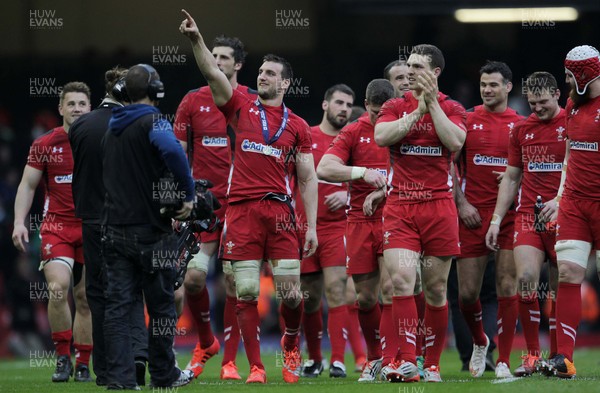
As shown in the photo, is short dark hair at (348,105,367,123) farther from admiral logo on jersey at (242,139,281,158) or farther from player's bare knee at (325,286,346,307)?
admiral logo on jersey at (242,139,281,158)

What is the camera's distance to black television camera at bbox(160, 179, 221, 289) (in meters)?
8.46

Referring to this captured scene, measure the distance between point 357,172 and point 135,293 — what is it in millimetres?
2492

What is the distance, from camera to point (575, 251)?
930cm

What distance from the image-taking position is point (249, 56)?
19.1 meters

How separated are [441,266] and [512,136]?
183 cm

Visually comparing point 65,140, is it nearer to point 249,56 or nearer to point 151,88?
point 151,88

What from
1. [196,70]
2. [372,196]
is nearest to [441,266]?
[372,196]

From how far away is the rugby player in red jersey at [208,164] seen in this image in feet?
35.9

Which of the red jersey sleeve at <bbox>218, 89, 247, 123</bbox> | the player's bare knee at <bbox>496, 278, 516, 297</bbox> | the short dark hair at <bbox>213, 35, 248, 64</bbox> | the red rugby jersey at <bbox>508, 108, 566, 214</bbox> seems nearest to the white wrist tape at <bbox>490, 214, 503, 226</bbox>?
the red rugby jersey at <bbox>508, 108, 566, 214</bbox>

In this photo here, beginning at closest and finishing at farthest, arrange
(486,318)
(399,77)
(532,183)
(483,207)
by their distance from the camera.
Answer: (532,183) → (483,207) → (399,77) → (486,318)

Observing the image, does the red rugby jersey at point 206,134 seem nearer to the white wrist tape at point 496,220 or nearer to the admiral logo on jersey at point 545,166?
the white wrist tape at point 496,220

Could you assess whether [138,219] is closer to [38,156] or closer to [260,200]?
[260,200]

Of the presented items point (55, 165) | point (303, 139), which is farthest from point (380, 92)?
point (55, 165)

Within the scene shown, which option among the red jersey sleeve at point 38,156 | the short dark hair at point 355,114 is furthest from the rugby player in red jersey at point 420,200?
the red jersey sleeve at point 38,156
